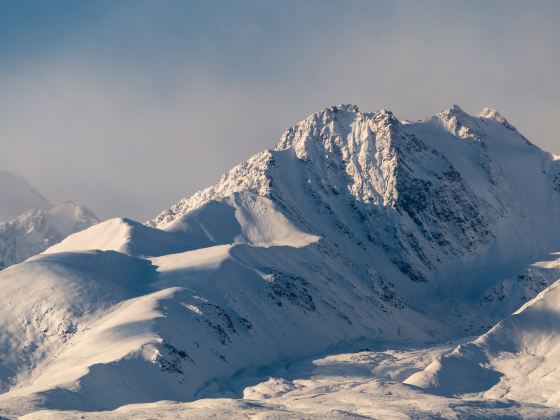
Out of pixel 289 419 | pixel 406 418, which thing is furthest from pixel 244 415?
pixel 406 418

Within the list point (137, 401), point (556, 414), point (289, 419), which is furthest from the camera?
point (137, 401)

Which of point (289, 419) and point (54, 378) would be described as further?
point (54, 378)

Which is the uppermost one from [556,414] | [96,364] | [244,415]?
[96,364]

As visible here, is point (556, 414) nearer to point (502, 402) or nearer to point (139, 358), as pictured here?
point (502, 402)

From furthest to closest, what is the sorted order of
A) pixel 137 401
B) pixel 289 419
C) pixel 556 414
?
pixel 137 401
pixel 556 414
pixel 289 419

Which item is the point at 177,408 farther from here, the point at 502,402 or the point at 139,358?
the point at 502,402

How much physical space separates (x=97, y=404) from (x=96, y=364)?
42.5 feet

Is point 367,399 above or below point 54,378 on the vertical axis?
below

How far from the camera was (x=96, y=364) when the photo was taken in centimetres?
19162

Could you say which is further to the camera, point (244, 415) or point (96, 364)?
point (96, 364)

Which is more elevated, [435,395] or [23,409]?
[23,409]

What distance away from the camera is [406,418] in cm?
16738

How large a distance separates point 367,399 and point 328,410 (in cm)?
1654

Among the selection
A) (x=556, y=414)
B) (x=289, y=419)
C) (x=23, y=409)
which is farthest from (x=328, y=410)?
(x=23, y=409)
